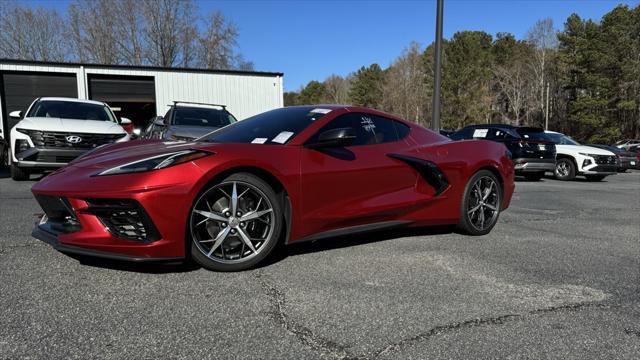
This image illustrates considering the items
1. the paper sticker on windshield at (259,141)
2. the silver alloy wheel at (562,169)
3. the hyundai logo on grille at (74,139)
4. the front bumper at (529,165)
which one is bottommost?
the silver alloy wheel at (562,169)

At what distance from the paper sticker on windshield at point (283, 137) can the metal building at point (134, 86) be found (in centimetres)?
1527

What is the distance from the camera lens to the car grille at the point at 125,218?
280 cm

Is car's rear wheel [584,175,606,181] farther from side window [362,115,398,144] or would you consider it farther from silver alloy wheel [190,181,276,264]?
silver alloy wheel [190,181,276,264]

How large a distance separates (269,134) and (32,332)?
80.5 inches

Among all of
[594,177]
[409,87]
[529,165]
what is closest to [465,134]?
[529,165]

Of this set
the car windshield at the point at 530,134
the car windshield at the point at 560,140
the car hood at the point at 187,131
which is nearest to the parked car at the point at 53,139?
the car hood at the point at 187,131

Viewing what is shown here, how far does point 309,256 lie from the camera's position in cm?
366

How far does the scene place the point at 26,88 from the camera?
1661 centimetres

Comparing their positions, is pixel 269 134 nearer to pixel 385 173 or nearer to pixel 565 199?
pixel 385 173

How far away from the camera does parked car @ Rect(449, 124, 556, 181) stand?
37.5ft

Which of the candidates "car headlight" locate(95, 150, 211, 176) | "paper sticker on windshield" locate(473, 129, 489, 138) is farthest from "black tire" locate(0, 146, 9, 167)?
"paper sticker on windshield" locate(473, 129, 489, 138)

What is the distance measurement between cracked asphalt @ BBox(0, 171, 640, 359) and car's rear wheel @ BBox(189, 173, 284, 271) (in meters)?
0.13

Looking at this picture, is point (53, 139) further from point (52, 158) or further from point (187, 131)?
point (187, 131)

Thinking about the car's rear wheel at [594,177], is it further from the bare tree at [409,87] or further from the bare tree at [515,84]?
the bare tree at [409,87]
